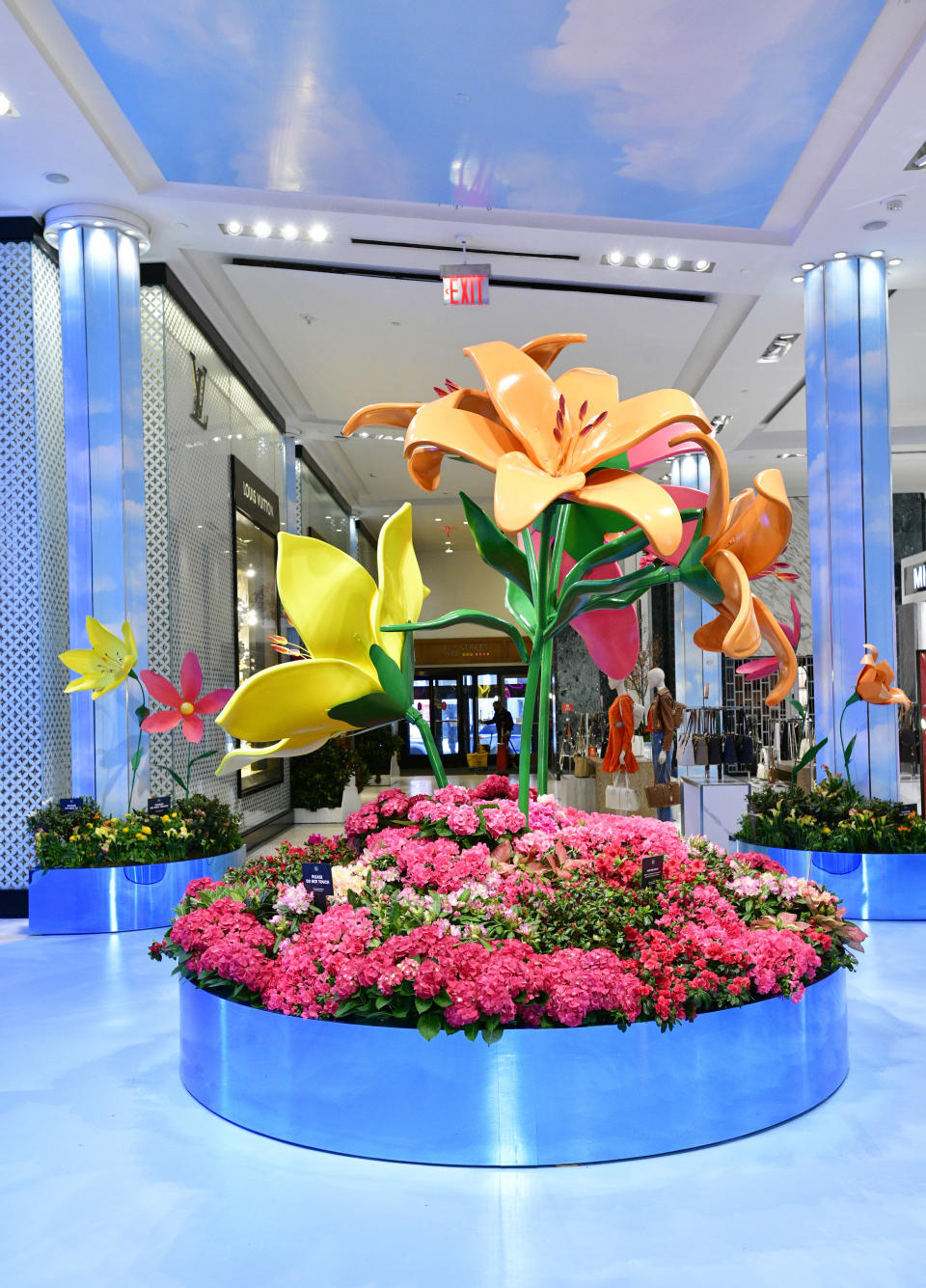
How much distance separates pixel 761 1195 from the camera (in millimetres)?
2742

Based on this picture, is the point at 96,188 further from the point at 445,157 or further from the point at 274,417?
the point at 274,417

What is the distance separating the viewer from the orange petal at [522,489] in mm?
2439

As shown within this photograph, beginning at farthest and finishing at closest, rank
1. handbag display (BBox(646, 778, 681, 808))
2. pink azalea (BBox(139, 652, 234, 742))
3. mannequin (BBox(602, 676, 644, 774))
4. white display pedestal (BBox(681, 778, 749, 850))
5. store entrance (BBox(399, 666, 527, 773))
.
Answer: store entrance (BBox(399, 666, 527, 773)) < mannequin (BBox(602, 676, 644, 774)) < handbag display (BBox(646, 778, 681, 808)) < white display pedestal (BBox(681, 778, 749, 850)) < pink azalea (BBox(139, 652, 234, 742))

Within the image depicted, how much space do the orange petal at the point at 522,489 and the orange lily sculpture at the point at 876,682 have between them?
5099 millimetres

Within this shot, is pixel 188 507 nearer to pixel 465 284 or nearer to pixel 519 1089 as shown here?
pixel 465 284

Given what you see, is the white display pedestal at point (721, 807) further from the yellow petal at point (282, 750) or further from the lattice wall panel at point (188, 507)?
the yellow petal at point (282, 750)

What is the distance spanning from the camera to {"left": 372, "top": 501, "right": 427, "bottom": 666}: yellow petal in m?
3.46

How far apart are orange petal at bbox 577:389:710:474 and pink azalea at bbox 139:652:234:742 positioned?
4019 mm

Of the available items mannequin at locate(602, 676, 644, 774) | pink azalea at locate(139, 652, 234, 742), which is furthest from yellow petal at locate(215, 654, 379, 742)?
mannequin at locate(602, 676, 644, 774)

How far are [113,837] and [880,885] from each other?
5.01m

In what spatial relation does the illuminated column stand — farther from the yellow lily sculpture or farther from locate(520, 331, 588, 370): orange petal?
locate(520, 331, 588, 370): orange petal

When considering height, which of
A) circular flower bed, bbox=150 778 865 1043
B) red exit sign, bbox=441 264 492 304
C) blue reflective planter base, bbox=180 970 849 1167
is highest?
red exit sign, bbox=441 264 492 304

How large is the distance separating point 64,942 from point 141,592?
243 cm

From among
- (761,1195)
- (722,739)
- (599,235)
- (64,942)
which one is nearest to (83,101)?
(599,235)
